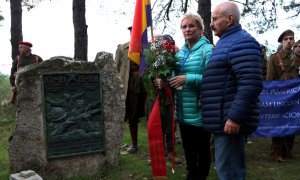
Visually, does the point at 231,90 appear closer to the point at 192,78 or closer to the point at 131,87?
the point at 192,78

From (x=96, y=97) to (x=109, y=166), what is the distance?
99 cm

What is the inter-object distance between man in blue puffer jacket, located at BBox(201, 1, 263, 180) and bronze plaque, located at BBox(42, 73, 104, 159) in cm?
221

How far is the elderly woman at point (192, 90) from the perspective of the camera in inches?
160

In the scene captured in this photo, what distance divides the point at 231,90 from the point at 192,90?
0.93m

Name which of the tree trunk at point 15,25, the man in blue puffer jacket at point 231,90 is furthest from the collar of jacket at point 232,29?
the tree trunk at point 15,25

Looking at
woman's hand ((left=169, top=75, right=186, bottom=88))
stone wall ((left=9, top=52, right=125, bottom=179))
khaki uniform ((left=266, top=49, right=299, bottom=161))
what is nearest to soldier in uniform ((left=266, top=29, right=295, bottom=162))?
khaki uniform ((left=266, top=49, right=299, bottom=161))

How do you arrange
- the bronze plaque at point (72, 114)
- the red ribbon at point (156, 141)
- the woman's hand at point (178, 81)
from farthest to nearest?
the bronze plaque at point (72, 114)
the red ribbon at point (156, 141)
the woman's hand at point (178, 81)

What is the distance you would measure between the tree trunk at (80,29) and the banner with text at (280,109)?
516 centimetres

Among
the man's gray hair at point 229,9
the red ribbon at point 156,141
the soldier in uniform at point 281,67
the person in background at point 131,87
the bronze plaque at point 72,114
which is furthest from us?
the person in background at point 131,87

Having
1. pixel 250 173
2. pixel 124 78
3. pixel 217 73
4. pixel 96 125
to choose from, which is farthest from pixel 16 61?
pixel 217 73

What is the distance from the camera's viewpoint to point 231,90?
127 inches

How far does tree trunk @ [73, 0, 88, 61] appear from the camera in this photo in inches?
379

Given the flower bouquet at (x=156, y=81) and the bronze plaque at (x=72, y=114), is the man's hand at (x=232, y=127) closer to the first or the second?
the flower bouquet at (x=156, y=81)

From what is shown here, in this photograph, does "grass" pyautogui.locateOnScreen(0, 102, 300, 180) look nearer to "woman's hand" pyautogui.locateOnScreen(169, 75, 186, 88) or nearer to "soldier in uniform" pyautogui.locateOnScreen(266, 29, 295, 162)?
"soldier in uniform" pyautogui.locateOnScreen(266, 29, 295, 162)
